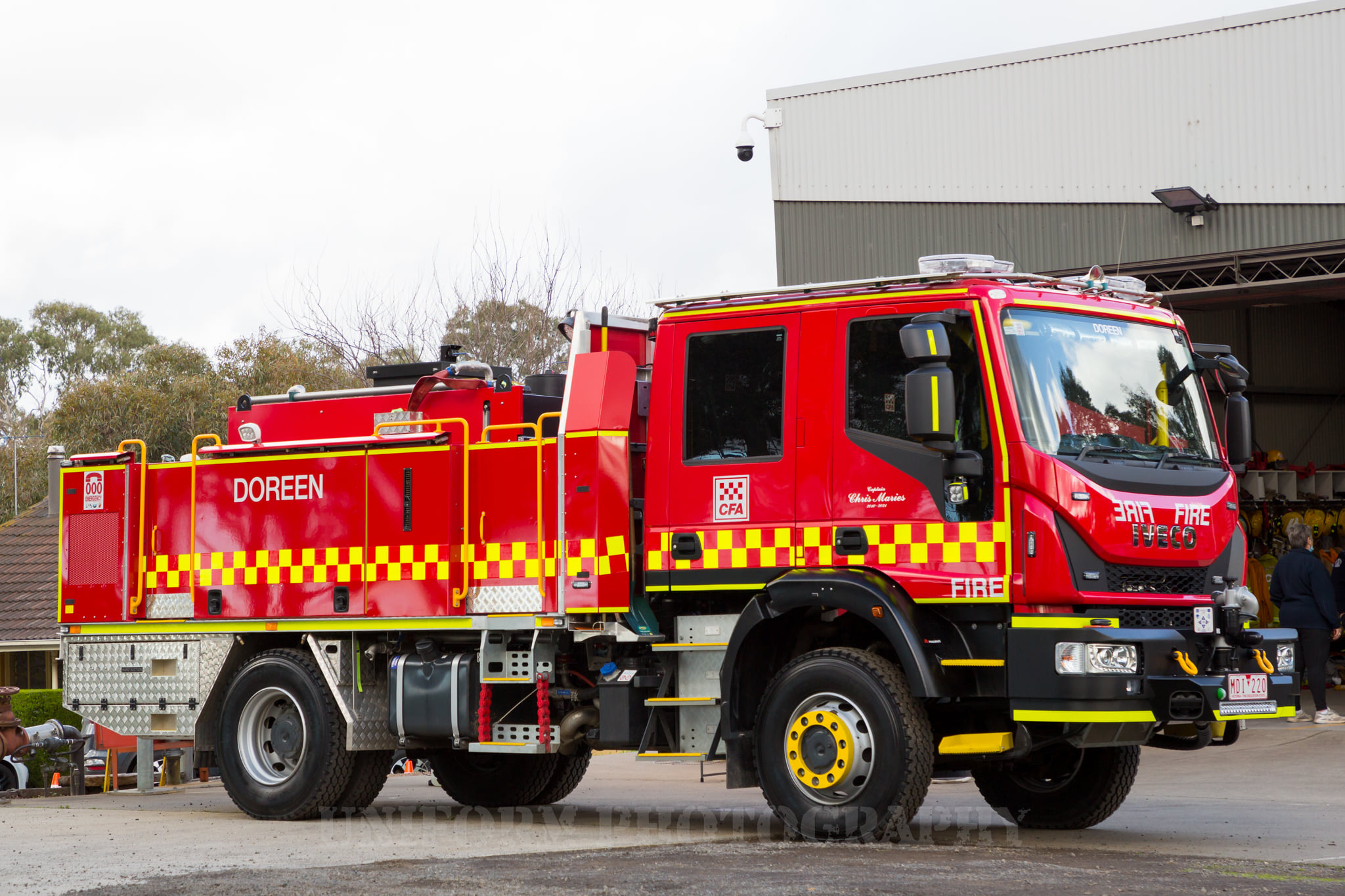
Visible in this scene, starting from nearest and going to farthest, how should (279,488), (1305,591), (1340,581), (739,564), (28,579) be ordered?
(739,564) < (279,488) < (1305,591) < (1340,581) < (28,579)

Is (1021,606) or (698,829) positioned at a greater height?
(1021,606)

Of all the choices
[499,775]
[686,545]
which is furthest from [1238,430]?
[499,775]

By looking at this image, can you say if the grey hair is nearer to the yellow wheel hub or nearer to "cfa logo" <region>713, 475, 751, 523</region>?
"cfa logo" <region>713, 475, 751, 523</region>

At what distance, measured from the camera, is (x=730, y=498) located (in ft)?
31.1

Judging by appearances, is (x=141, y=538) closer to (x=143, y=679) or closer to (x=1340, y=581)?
(x=143, y=679)

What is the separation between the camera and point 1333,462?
25.5 metres

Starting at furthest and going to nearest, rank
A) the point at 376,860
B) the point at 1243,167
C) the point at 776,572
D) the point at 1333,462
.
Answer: the point at 1333,462 < the point at 1243,167 < the point at 776,572 < the point at 376,860

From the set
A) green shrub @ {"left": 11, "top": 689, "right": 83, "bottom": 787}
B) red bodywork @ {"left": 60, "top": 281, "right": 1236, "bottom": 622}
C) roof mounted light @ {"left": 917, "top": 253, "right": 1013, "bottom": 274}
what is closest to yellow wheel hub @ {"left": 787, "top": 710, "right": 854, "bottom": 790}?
red bodywork @ {"left": 60, "top": 281, "right": 1236, "bottom": 622}

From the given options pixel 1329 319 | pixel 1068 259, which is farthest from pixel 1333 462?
pixel 1068 259

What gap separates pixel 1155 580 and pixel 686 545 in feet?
8.46

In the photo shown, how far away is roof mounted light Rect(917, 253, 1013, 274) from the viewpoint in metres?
9.16

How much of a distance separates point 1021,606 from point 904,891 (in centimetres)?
204

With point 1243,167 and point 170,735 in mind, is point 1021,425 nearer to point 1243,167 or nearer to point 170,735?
point 170,735

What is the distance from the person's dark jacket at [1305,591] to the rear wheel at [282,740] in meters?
9.51
